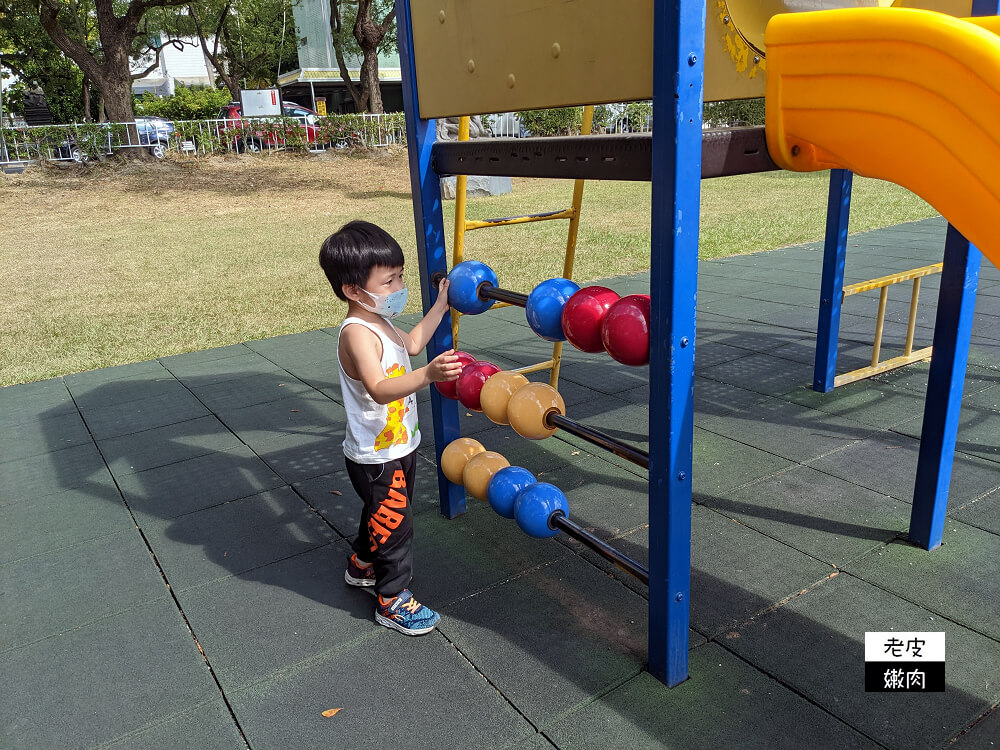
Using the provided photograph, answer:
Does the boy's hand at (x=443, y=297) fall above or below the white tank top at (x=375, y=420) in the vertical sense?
above

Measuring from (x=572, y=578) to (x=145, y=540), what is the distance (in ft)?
6.13

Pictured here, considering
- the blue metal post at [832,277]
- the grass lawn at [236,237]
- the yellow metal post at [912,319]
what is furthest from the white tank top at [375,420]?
the grass lawn at [236,237]

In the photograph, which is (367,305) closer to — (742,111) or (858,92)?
(858,92)

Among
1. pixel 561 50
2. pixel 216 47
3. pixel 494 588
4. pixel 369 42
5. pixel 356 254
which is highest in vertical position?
pixel 216 47

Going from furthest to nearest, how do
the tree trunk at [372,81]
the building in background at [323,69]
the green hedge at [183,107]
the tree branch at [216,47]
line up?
the building in background at [323,69] → the green hedge at [183,107] → the tree branch at [216,47] → the tree trunk at [372,81]

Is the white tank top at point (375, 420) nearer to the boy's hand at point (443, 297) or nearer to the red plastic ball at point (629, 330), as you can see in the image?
the boy's hand at point (443, 297)

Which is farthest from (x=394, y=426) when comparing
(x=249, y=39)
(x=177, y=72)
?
(x=177, y=72)

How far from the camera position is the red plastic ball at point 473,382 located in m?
2.90

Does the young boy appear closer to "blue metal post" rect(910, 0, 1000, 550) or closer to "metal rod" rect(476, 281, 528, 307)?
"metal rod" rect(476, 281, 528, 307)

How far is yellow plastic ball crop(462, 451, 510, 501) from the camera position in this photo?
2918 mm

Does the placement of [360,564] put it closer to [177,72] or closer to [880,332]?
[880,332]

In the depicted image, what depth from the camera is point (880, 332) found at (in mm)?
4559

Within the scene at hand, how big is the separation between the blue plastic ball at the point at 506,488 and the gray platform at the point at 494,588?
0.95 feet

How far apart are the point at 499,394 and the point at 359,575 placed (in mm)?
877
